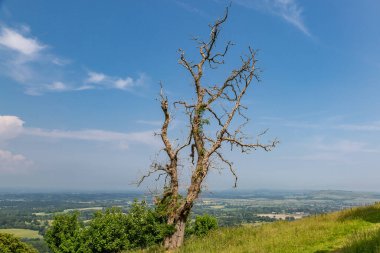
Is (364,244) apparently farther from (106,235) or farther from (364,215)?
(106,235)

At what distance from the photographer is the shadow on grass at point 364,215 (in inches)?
784

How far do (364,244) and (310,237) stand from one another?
A: 189 inches

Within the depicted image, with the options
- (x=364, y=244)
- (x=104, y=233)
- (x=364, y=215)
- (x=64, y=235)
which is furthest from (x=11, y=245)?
(x=364, y=244)

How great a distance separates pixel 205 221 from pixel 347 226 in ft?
172

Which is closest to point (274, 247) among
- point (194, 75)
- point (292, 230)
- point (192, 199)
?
point (292, 230)

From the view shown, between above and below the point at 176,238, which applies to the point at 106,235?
below

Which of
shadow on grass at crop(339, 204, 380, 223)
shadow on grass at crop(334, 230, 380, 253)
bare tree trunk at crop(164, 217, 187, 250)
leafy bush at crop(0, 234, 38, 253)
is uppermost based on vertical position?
A: shadow on grass at crop(339, 204, 380, 223)

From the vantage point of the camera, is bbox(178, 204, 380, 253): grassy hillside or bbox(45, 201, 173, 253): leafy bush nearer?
bbox(178, 204, 380, 253): grassy hillside

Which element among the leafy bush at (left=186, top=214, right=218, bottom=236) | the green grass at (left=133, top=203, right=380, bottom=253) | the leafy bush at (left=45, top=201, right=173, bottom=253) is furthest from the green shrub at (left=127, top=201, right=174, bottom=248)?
the green grass at (left=133, top=203, right=380, bottom=253)

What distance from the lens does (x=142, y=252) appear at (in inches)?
825

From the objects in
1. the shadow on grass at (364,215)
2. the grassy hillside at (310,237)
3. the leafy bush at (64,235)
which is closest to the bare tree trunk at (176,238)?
the grassy hillside at (310,237)

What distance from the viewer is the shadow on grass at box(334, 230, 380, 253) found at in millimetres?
11812

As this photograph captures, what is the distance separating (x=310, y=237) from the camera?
17.2 m

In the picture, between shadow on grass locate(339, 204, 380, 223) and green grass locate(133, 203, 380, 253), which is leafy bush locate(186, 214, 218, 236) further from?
shadow on grass locate(339, 204, 380, 223)
